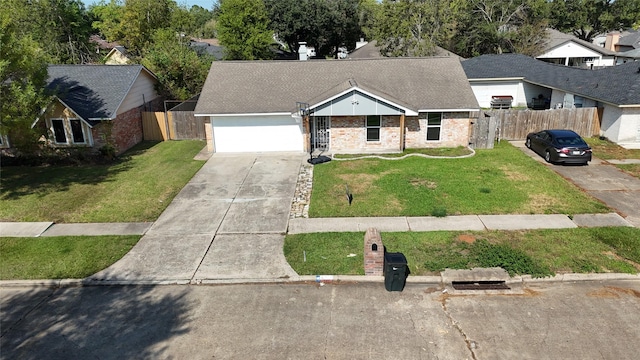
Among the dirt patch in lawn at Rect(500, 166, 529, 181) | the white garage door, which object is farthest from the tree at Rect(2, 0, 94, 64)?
the dirt patch in lawn at Rect(500, 166, 529, 181)

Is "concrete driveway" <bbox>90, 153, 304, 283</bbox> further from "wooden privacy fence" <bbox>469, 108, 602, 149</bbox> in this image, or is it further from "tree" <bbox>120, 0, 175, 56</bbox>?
"tree" <bbox>120, 0, 175, 56</bbox>

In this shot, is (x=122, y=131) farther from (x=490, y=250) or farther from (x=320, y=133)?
(x=490, y=250)

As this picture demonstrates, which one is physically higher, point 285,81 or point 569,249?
point 285,81

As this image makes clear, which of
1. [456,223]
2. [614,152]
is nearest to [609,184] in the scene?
[614,152]

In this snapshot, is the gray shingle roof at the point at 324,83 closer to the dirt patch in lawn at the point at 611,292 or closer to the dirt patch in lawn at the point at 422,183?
the dirt patch in lawn at the point at 422,183

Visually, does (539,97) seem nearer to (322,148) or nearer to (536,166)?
(536,166)

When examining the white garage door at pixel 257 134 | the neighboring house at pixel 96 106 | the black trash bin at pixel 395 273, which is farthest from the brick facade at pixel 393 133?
the black trash bin at pixel 395 273

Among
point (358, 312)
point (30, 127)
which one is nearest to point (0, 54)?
point (30, 127)
